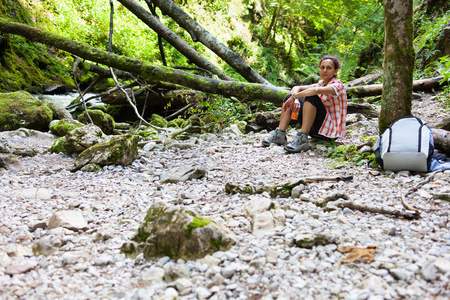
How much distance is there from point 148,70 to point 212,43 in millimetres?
1650

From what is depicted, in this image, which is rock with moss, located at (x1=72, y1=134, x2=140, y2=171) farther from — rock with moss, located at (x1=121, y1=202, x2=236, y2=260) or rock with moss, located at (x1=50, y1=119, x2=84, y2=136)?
rock with moss, located at (x1=50, y1=119, x2=84, y2=136)

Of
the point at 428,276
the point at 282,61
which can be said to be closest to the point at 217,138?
the point at 428,276

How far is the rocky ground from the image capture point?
4.40ft

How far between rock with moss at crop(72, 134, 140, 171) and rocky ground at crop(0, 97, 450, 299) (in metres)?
0.47

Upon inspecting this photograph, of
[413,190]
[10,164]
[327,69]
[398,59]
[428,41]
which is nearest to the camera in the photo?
[413,190]

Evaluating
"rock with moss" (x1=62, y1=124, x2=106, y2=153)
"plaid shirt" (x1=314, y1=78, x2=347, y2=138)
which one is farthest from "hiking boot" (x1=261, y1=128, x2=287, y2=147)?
"rock with moss" (x1=62, y1=124, x2=106, y2=153)

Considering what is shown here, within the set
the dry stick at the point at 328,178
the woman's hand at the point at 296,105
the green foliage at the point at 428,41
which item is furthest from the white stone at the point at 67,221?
the green foliage at the point at 428,41

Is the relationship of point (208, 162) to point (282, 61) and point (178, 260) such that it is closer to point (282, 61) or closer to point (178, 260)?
point (178, 260)

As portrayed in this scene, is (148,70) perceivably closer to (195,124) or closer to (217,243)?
(195,124)

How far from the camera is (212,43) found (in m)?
5.86

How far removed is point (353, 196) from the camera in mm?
2393

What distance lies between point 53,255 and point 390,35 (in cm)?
367

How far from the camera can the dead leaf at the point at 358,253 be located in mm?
1479

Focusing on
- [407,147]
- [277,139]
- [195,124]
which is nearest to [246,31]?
[195,124]
